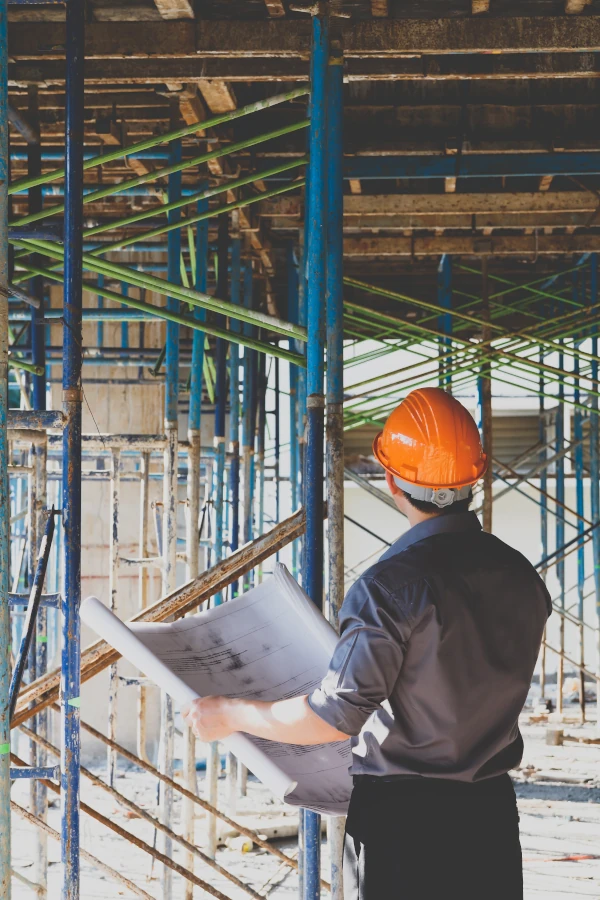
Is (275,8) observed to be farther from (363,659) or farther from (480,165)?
(363,659)

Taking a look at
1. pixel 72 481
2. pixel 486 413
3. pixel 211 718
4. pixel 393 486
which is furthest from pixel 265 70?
pixel 486 413

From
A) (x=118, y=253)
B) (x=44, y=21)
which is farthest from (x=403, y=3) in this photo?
(x=118, y=253)

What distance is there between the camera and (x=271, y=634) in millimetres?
3387

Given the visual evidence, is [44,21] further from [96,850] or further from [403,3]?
[96,850]

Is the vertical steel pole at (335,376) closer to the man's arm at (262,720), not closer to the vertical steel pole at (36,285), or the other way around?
the vertical steel pole at (36,285)

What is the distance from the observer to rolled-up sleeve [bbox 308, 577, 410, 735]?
2.50 m

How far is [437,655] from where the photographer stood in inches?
101

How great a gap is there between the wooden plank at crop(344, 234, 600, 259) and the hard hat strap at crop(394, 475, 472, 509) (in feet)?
23.2

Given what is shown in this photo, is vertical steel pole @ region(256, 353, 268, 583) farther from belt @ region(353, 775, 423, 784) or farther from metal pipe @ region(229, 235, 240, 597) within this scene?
belt @ region(353, 775, 423, 784)

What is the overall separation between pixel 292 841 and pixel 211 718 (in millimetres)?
7231

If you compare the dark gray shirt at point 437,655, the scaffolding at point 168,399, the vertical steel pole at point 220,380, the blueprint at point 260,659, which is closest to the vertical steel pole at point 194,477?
the scaffolding at point 168,399

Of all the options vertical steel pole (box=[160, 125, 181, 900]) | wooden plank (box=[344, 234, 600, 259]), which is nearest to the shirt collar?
vertical steel pole (box=[160, 125, 181, 900])

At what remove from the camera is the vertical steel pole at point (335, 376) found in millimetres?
4312

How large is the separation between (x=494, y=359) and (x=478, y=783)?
7.48 metres
